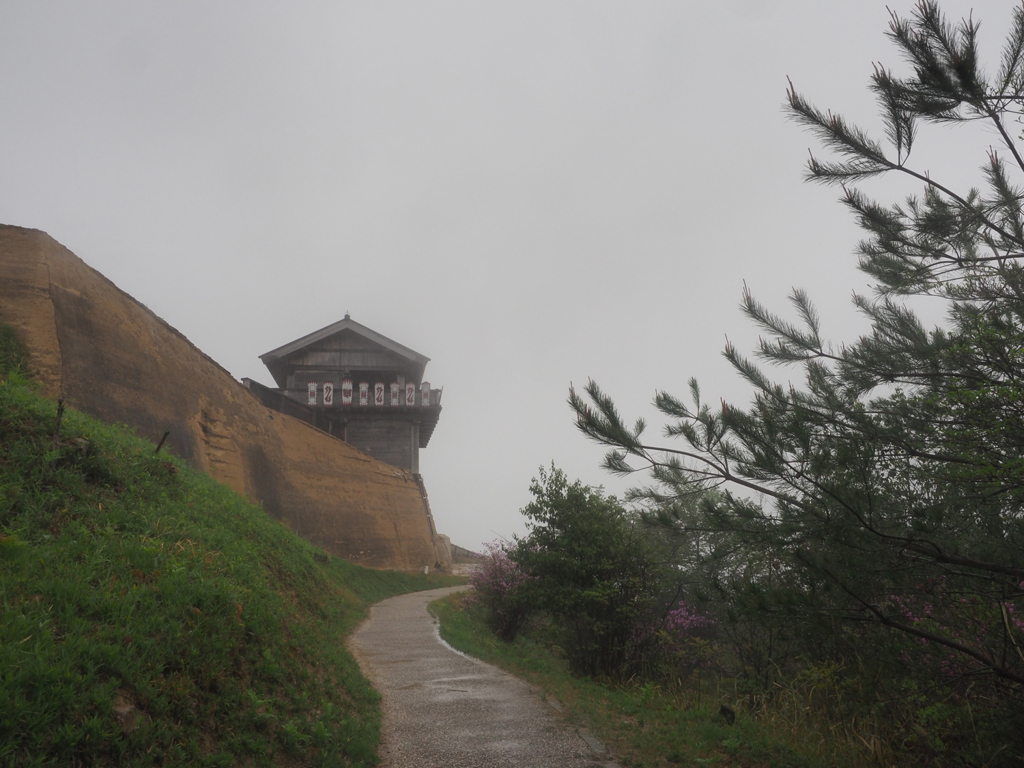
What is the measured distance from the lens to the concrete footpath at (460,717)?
5398mm

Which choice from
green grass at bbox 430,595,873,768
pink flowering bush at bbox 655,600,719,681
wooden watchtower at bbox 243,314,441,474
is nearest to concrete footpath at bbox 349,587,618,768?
green grass at bbox 430,595,873,768

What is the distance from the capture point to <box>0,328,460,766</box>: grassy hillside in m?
3.44

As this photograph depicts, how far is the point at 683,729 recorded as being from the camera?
6.23 meters

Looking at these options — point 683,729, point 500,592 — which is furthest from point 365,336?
point 683,729

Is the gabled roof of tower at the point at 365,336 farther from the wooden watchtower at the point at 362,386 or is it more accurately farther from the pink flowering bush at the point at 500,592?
the pink flowering bush at the point at 500,592

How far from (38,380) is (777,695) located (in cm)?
1411

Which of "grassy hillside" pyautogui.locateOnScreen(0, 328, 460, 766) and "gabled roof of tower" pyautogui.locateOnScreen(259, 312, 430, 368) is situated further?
"gabled roof of tower" pyautogui.locateOnScreen(259, 312, 430, 368)

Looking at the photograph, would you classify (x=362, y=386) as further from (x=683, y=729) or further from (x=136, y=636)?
(x=136, y=636)

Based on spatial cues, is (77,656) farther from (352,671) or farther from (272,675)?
(352,671)

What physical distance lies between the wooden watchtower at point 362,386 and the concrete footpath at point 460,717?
20321 mm

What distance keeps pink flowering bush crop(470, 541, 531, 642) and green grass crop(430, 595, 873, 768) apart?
3.31 m

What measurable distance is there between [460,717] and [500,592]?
755 centimetres

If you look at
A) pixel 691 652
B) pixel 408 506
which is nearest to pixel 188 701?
pixel 691 652

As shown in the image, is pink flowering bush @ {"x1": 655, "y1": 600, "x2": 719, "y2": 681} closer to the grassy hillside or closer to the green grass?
the green grass
